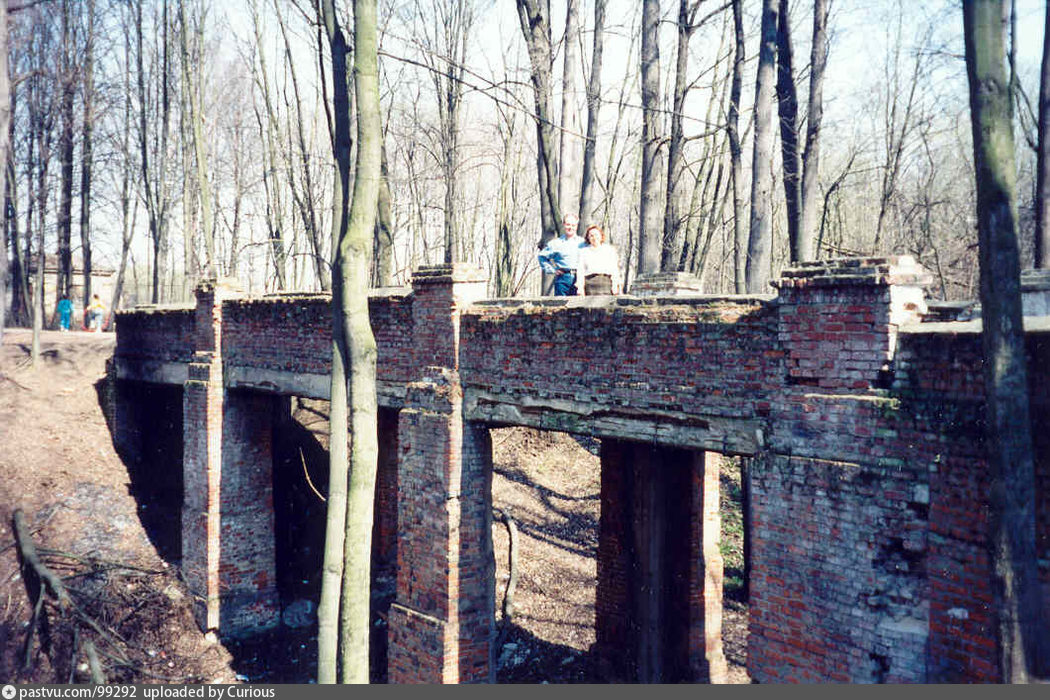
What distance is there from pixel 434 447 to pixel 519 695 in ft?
8.71

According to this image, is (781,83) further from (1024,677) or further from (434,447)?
(1024,677)

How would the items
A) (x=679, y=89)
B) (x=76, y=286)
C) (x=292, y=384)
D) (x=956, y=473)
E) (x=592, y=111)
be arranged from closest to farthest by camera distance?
(x=956, y=473)
(x=292, y=384)
(x=679, y=89)
(x=592, y=111)
(x=76, y=286)

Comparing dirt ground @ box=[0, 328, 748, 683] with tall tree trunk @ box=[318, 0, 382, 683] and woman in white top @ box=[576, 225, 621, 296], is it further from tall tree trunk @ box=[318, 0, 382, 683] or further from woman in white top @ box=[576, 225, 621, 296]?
woman in white top @ box=[576, 225, 621, 296]

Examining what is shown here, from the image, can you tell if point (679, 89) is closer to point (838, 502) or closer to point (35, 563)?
point (838, 502)

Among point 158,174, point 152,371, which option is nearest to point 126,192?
point 158,174

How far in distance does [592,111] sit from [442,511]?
10.1m

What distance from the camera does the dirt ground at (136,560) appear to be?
10586 millimetres

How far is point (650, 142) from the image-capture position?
13.3 m

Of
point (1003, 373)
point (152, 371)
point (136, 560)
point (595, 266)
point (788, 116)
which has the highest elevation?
point (788, 116)

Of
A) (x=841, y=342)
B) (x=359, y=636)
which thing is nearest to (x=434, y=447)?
(x=359, y=636)

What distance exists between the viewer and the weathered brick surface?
16.8 feet

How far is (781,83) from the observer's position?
12766mm

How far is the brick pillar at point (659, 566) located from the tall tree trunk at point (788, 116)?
4.29 m

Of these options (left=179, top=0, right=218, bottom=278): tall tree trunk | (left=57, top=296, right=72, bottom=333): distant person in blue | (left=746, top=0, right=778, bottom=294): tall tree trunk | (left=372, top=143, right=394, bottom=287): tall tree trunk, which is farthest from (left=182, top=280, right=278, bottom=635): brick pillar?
(left=57, top=296, right=72, bottom=333): distant person in blue
